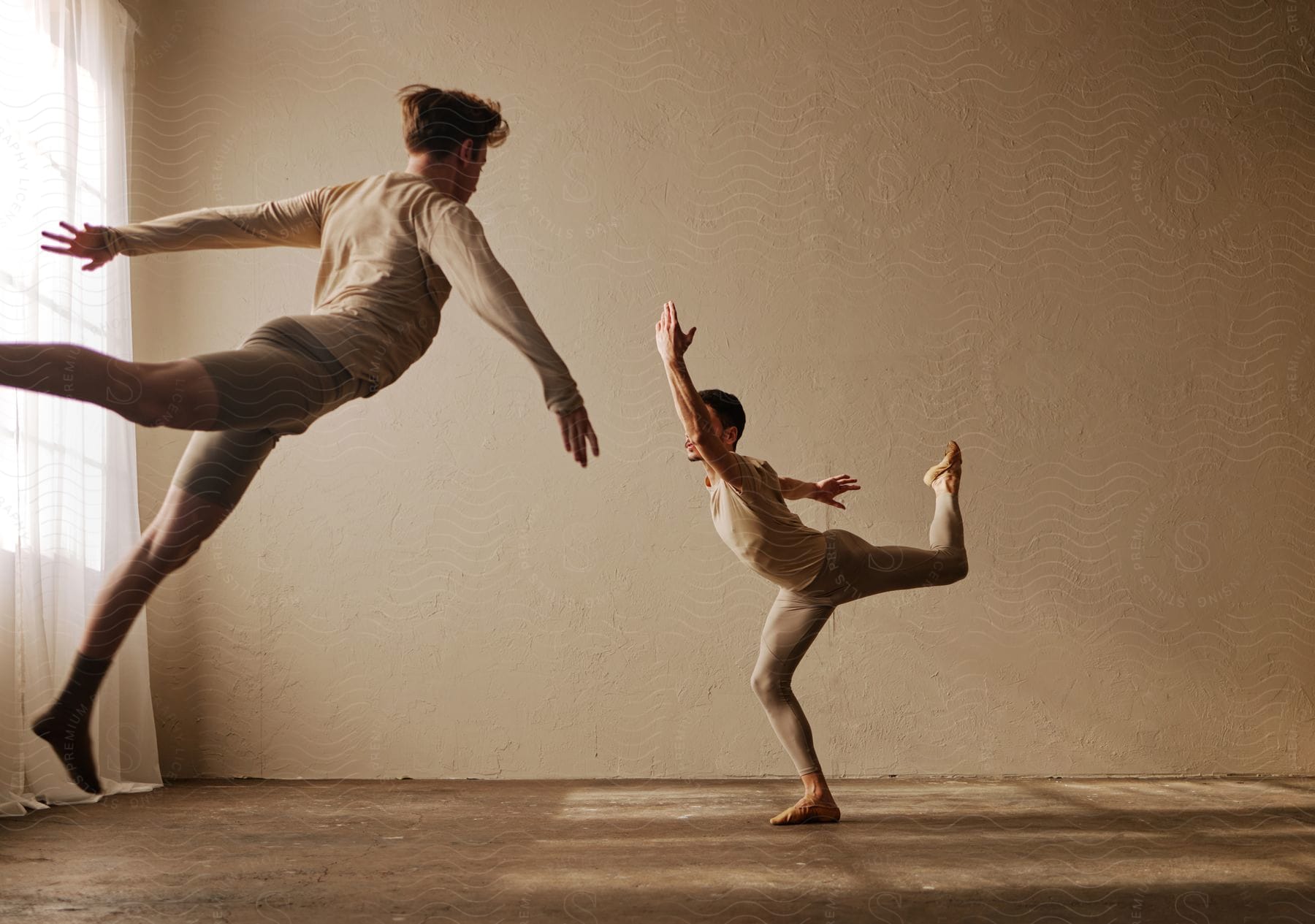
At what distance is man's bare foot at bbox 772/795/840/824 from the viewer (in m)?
3.71

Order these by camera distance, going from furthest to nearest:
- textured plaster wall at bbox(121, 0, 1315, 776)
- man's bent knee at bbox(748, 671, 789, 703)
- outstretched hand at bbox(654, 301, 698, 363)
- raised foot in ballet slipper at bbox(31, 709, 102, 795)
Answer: textured plaster wall at bbox(121, 0, 1315, 776) < man's bent knee at bbox(748, 671, 789, 703) < outstretched hand at bbox(654, 301, 698, 363) < raised foot in ballet slipper at bbox(31, 709, 102, 795)

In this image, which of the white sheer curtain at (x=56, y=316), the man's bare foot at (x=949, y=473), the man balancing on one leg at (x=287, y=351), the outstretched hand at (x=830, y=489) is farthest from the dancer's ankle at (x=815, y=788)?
the white sheer curtain at (x=56, y=316)

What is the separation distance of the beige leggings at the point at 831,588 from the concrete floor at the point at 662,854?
36cm

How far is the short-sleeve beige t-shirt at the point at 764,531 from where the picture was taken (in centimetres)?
341

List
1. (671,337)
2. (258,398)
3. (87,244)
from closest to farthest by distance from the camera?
(258,398) < (87,244) < (671,337)

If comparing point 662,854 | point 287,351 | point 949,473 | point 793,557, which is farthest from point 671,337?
point 662,854

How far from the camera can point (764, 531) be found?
11.2 feet

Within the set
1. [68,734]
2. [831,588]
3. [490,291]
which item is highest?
[490,291]

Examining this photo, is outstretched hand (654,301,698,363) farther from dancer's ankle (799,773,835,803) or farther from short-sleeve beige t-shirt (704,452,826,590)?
dancer's ankle (799,773,835,803)

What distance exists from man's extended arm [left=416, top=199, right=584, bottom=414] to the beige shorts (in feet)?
0.99

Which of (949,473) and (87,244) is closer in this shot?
(87,244)

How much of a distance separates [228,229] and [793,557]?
1890 mm

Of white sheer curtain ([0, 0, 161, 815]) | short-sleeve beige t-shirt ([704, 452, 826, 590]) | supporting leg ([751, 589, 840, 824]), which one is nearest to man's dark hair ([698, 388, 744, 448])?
short-sleeve beige t-shirt ([704, 452, 826, 590])

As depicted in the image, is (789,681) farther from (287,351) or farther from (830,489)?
(287,351)
